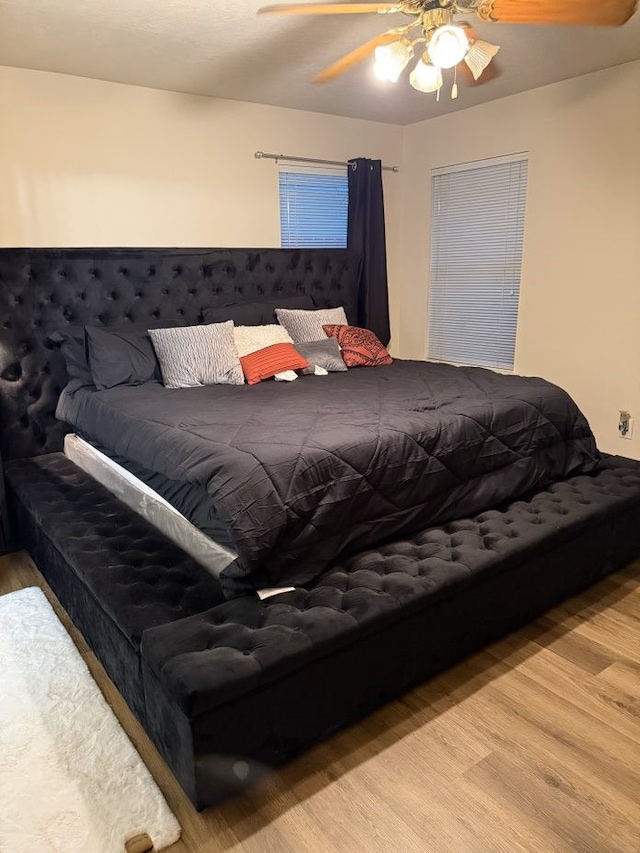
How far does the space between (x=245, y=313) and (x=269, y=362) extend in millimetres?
603

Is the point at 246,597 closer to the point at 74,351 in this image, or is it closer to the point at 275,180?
the point at 74,351

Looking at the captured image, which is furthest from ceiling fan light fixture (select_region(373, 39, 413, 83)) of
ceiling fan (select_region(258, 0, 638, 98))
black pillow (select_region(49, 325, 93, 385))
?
black pillow (select_region(49, 325, 93, 385))

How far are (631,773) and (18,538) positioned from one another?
279 centimetres

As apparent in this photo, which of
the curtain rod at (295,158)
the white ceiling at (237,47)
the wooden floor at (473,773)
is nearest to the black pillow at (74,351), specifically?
the white ceiling at (237,47)

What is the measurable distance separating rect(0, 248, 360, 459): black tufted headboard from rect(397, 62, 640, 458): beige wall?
184 centimetres

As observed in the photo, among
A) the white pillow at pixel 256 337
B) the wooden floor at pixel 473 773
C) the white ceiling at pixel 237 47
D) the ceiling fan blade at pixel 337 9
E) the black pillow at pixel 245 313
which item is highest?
the white ceiling at pixel 237 47

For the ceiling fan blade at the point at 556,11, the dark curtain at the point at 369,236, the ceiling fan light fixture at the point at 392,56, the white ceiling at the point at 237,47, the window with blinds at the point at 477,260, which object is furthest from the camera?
the dark curtain at the point at 369,236

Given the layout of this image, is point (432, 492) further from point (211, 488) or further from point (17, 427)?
point (17, 427)

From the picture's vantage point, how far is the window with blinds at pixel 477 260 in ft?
14.1

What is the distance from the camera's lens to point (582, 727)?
6.09 ft

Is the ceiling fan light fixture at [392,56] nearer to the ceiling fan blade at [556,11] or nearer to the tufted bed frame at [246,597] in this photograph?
the ceiling fan blade at [556,11]

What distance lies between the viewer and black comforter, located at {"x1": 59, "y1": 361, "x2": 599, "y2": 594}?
1877mm

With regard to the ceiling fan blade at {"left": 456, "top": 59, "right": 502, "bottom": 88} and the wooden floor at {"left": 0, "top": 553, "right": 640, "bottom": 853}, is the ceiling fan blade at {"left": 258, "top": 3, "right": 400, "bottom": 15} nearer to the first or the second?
the ceiling fan blade at {"left": 456, "top": 59, "right": 502, "bottom": 88}

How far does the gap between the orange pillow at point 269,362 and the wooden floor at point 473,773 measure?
1.68 meters
